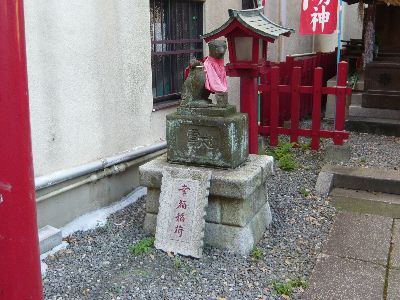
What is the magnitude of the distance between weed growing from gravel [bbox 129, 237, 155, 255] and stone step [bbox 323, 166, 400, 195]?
3250 mm

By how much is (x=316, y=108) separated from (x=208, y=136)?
352 centimetres

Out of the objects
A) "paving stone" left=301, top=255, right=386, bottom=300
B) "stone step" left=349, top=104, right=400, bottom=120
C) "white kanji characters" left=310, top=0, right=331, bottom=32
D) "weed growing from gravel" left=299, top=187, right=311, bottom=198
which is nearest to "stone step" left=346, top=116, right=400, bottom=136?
Answer: "stone step" left=349, top=104, right=400, bottom=120

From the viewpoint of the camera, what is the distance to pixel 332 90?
6.98 metres

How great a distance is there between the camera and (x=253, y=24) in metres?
4.95

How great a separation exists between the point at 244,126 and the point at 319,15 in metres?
4.07

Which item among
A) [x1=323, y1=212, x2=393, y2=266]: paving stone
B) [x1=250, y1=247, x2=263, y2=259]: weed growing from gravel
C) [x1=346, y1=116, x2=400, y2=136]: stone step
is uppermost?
[x1=346, y1=116, x2=400, y2=136]: stone step

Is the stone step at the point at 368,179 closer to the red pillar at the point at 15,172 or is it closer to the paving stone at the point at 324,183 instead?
the paving stone at the point at 324,183

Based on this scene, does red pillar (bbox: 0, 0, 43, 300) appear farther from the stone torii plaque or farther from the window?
the window

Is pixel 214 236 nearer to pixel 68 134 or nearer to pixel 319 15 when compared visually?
pixel 68 134

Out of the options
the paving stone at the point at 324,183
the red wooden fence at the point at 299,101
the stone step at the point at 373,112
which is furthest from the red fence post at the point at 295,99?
the stone step at the point at 373,112

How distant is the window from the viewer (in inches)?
243

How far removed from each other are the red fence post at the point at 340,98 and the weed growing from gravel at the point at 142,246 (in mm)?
3984

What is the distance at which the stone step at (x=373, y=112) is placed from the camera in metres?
9.16

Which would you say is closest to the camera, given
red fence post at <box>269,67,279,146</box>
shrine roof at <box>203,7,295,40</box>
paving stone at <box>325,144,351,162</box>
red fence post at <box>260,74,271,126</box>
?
shrine roof at <box>203,7,295,40</box>
